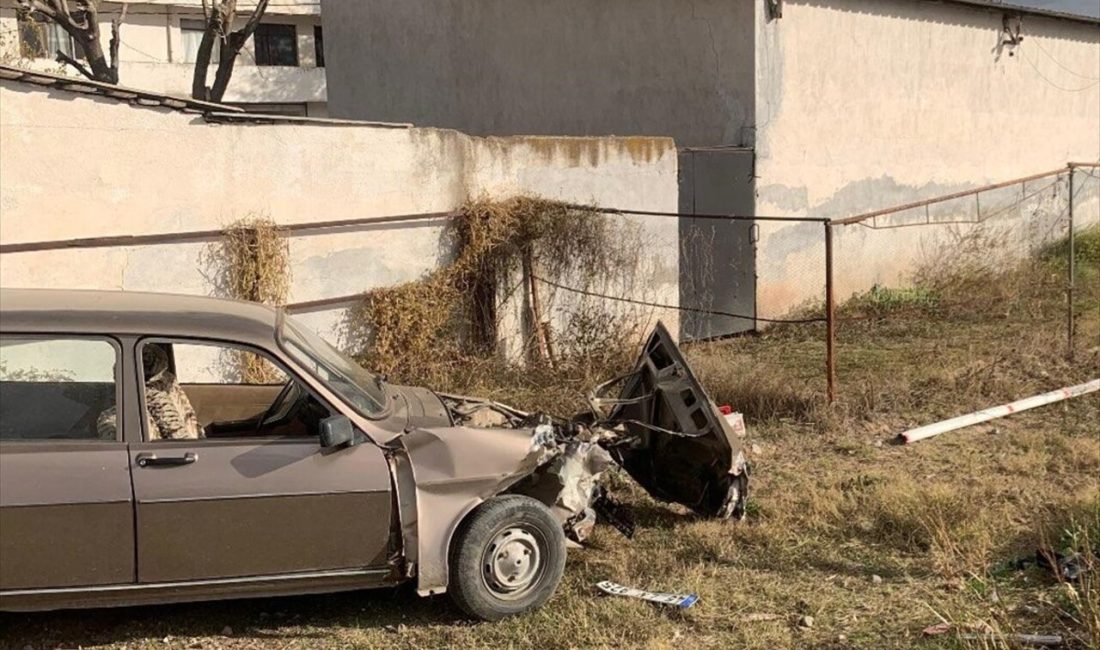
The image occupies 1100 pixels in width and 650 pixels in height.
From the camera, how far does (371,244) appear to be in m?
8.70

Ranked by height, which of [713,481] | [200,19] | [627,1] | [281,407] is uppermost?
[200,19]

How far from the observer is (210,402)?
5.44m

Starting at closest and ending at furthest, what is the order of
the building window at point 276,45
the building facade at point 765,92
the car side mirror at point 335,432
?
the car side mirror at point 335,432 → the building facade at point 765,92 → the building window at point 276,45

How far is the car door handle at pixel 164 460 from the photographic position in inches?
158

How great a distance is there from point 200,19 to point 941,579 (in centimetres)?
3032

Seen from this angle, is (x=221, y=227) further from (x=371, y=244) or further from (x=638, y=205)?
(x=638, y=205)

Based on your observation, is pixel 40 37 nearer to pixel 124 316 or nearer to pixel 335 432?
pixel 124 316

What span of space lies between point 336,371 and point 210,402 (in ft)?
3.62

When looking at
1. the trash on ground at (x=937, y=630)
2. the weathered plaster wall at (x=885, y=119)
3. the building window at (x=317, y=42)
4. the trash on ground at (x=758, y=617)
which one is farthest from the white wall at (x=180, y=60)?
the trash on ground at (x=937, y=630)

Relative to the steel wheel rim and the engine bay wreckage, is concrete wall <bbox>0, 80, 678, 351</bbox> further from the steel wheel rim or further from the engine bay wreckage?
the steel wheel rim

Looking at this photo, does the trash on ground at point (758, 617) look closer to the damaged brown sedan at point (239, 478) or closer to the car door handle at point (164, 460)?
the damaged brown sedan at point (239, 478)

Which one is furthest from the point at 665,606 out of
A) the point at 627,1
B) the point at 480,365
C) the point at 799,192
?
the point at 627,1

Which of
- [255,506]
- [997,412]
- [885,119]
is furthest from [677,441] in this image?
[885,119]

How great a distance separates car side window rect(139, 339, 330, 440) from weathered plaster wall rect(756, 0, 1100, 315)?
293 inches
